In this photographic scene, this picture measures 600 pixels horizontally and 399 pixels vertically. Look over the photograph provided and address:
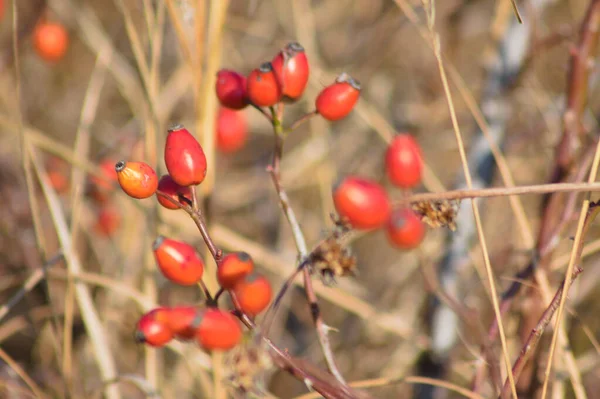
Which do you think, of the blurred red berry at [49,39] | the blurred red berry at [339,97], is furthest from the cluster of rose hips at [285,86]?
the blurred red berry at [49,39]

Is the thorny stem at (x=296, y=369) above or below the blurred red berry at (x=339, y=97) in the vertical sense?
below

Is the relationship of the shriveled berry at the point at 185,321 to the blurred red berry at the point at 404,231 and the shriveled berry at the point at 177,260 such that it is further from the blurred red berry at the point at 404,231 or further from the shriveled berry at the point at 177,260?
the blurred red berry at the point at 404,231

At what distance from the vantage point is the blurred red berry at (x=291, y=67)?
0.87 meters

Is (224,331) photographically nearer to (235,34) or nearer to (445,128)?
(445,128)

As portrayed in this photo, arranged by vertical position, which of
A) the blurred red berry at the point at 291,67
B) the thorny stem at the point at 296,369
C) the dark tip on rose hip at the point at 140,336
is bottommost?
the dark tip on rose hip at the point at 140,336

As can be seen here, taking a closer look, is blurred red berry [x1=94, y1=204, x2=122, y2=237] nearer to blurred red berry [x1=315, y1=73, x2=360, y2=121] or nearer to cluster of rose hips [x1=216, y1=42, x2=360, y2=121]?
cluster of rose hips [x1=216, y1=42, x2=360, y2=121]

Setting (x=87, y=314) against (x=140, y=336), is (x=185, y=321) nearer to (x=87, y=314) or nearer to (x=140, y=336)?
(x=140, y=336)

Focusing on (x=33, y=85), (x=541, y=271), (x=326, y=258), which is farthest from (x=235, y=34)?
(x=326, y=258)

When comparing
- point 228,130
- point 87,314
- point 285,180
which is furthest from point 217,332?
point 285,180

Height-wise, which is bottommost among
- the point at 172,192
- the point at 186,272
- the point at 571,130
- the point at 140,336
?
the point at 140,336

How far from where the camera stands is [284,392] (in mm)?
2426

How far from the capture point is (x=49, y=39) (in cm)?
234

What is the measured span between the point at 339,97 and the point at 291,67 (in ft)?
0.30

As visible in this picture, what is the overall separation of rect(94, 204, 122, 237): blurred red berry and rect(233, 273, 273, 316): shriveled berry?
65.6 inches
